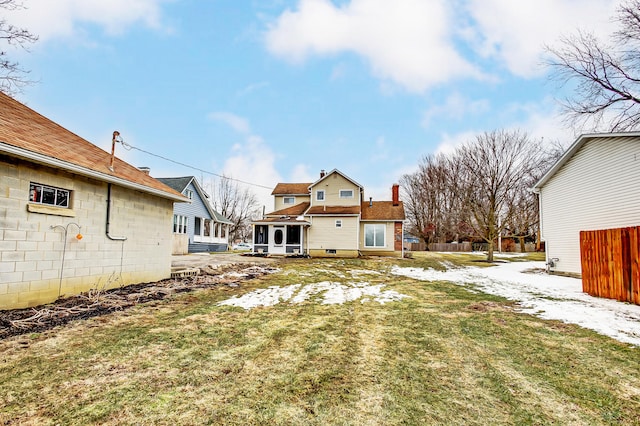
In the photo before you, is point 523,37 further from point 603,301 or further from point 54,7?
point 54,7

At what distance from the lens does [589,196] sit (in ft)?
33.9

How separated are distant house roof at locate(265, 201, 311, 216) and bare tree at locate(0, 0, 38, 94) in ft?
52.9

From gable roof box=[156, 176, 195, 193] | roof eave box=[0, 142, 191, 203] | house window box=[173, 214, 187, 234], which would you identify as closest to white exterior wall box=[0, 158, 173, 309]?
roof eave box=[0, 142, 191, 203]

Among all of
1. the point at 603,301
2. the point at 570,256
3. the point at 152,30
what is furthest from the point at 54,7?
the point at 570,256

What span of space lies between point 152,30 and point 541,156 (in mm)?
27040

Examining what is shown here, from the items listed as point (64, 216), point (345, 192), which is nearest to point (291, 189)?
point (345, 192)

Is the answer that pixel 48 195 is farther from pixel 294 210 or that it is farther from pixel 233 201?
pixel 233 201

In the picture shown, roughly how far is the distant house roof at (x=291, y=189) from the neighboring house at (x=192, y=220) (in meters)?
5.95

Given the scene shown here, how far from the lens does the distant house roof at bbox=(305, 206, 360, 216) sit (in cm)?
2094

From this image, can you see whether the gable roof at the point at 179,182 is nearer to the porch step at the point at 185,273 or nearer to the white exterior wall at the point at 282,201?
the white exterior wall at the point at 282,201

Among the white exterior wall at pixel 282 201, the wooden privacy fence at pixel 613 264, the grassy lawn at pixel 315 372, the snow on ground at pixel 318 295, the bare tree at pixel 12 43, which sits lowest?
the snow on ground at pixel 318 295

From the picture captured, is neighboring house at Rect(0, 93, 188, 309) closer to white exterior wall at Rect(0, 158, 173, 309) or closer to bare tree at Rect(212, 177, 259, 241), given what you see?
white exterior wall at Rect(0, 158, 173, 309)

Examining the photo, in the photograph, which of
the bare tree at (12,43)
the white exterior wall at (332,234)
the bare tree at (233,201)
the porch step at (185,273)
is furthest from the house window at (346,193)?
the bare tree at (233,201)

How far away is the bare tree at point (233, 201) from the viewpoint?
1697 inches
